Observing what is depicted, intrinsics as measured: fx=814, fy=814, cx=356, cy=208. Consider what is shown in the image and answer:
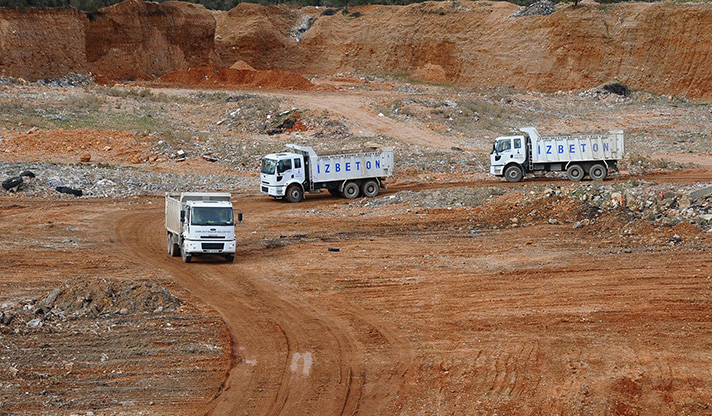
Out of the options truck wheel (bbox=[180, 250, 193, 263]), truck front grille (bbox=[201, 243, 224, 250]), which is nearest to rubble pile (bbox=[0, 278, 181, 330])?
truck front grille (bbox=[201, 243, 224, 250])

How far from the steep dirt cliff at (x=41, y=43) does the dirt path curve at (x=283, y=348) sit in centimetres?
4099

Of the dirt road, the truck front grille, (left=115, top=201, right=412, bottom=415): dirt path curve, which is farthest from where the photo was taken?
the truck front grille

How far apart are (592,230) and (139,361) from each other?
16.5 metres

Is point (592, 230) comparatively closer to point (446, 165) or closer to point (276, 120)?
point (446, 165)

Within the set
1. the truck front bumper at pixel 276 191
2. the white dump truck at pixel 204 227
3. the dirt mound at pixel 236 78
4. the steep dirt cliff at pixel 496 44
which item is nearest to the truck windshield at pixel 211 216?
the white dump truck at pixel 204 227

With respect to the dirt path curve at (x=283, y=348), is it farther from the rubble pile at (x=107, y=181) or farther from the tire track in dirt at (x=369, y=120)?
the tire track in dirt at (x=369, y=120)

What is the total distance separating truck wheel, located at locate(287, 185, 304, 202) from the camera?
3578 centimetres

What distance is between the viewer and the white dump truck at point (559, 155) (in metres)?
37.1

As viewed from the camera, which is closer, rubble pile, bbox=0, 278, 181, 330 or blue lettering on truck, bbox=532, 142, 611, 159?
rubble pile, bbox=0, 278, 181, 330

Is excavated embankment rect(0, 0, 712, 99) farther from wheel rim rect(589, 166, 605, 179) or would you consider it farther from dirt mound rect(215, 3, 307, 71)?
wheel rim rect(589, 166, 605, 179)

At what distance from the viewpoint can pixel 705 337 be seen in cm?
1642

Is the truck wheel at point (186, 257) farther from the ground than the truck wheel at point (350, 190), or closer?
closer

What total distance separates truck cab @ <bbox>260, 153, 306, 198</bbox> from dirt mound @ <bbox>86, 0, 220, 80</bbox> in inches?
1416

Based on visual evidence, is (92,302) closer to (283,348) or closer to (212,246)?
(283,348)
